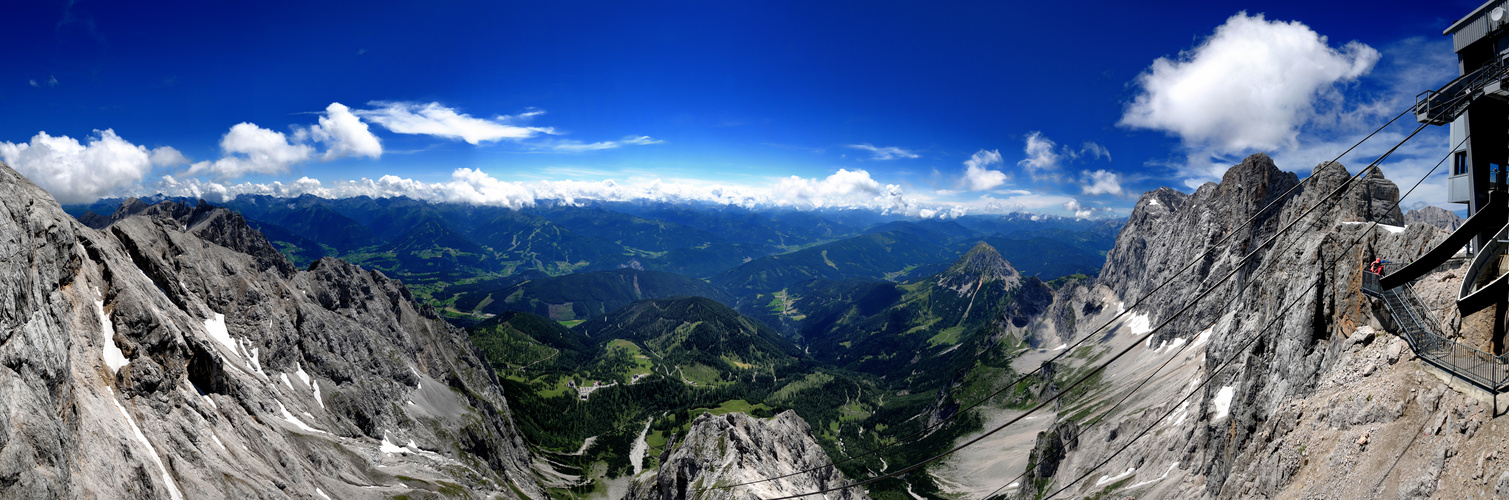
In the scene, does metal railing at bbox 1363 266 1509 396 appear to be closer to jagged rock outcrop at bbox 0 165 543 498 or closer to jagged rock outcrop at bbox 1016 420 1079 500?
jagged rock outcrop at bbox 0 165 543 498

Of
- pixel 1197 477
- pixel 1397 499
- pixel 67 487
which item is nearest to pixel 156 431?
pixel 67 487

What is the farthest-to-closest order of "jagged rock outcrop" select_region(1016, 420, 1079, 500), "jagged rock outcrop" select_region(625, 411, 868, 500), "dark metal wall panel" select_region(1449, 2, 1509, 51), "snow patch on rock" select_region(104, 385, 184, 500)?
1. "jagged rock outcrop" select_region(1016, 420, 1079, 500)
2. "jagged rock outcrop" select_region(625, 411, 868, 500)
3. "snow patch on rock" select_region(104, 385, 184, 500)
4. "dark metal wall panel" select_region(1449, 2, 1509, 51)

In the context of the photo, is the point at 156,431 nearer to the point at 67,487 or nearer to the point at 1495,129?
the point at 67,487

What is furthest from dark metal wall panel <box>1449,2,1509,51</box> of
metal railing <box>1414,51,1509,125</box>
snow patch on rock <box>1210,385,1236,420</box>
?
snow patch on rock <box>1210,385,1236,420</box>

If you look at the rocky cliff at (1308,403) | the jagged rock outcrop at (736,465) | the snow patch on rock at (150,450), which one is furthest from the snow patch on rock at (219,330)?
the rocky cliff at (1308,403)

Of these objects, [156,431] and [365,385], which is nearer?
[156,431]
